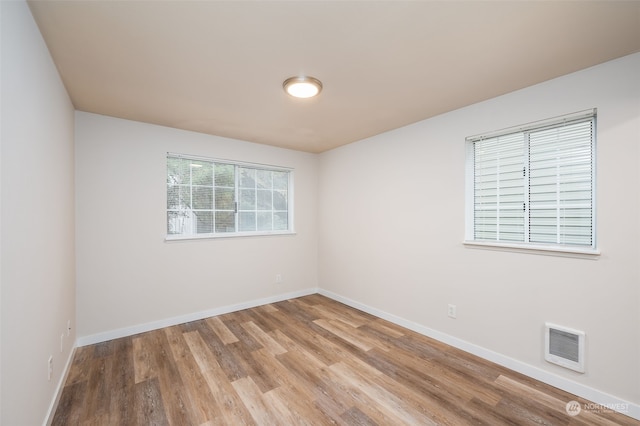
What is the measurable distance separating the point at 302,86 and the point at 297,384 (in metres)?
2.37

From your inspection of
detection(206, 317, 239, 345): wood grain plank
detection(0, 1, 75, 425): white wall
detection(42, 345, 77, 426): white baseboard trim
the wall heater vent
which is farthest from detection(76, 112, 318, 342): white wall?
the wall heater vent

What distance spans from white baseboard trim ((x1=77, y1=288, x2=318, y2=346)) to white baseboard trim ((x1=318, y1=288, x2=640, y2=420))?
5.36 ft

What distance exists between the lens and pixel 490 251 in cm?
247

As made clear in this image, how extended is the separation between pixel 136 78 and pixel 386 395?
10.1 feet

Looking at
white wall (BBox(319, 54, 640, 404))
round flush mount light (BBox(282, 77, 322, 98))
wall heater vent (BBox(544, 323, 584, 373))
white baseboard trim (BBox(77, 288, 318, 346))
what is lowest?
white baseboard trim (BBox(77, 288, 318, 346))

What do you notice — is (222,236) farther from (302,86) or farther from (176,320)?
(302,86)

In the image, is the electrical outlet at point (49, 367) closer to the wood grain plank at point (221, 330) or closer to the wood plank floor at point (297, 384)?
the wood plank floor at point (297, 384)

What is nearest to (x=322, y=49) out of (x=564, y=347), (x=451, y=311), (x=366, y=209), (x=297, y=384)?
(x=366, y=209)

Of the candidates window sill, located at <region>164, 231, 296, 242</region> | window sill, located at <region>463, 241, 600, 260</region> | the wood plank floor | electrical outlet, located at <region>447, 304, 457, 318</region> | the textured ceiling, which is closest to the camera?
the textured ceiling

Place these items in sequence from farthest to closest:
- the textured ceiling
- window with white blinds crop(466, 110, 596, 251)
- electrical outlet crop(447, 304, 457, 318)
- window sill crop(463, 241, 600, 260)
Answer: electrical outlet crop(447, 304, 457, 318) → window with white blinds crop(466, 110, 596, 251) → window sill crop(463, 241, 600, 260) → the textured ceiling

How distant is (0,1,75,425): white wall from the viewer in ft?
3.79

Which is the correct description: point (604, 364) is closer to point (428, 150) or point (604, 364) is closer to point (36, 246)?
point (428, 150)

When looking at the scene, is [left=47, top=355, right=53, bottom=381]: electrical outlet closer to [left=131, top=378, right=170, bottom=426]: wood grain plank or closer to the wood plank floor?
the wood plank floor

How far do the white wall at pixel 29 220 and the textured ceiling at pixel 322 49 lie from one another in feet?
0.88
